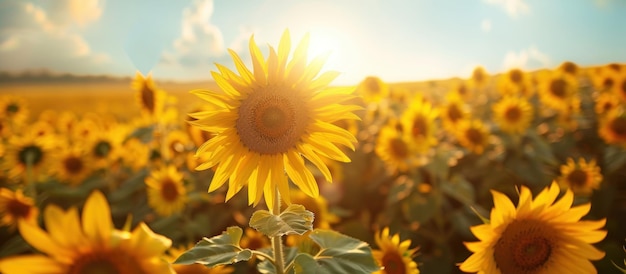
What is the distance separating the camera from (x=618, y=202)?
4246mm

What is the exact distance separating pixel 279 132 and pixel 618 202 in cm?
386

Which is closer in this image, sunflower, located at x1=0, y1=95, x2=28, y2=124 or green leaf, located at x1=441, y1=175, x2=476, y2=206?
green leaf, located at x1=441, y1=175, x2=476, y2=206

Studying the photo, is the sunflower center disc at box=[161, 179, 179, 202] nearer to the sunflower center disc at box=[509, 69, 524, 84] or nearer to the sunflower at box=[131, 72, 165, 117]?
the sunflower at box=[131, 72, 165, 117]

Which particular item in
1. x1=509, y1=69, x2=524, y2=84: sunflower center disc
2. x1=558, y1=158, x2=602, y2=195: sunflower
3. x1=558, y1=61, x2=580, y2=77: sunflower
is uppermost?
x1=558, y1=61, x2=580, y2=77: sunflower

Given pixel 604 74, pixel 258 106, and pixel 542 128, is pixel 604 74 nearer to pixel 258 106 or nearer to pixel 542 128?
pixel 542 128

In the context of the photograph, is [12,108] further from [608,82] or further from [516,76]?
[608,82]

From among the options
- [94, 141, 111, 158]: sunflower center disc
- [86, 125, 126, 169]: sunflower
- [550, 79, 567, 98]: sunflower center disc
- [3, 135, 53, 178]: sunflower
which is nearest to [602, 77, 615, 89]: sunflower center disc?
[550, 79, 567, 98]: sunflower center disc

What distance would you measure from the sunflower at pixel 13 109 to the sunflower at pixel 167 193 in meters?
3.65

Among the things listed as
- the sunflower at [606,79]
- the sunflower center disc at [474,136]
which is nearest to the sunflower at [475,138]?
the sunflower center disc at [474,136]

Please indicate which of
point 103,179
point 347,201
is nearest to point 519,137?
point 347,201

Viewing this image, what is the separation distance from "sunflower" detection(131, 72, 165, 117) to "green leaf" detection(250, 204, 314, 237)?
3.19 meters

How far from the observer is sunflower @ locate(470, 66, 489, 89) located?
8.47 m

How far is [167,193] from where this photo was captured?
388 centimetres

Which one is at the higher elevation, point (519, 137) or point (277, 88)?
point (277, 88)
